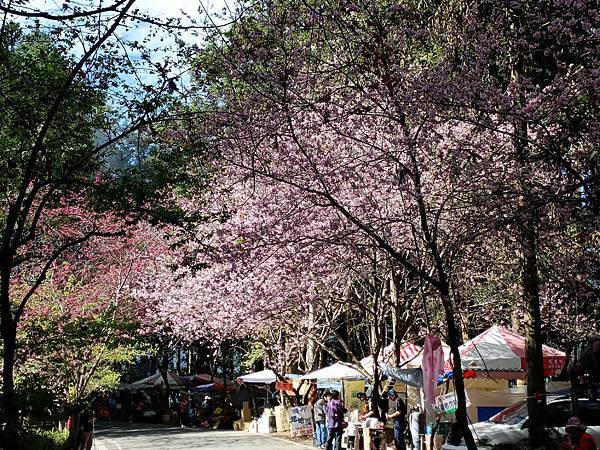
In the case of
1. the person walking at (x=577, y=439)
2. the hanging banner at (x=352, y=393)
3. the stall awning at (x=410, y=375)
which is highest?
the stall awning at (x=410, y=375)

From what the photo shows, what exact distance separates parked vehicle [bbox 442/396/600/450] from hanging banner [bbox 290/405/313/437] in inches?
410

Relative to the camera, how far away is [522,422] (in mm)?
15172

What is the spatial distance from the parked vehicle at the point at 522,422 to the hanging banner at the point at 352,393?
7.61 metres

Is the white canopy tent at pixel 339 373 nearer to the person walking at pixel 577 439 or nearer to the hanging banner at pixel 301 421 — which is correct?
the hanging banner at pixel 301 421

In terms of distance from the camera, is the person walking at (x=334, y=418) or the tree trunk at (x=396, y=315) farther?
the person walking at (x=334, y=418)

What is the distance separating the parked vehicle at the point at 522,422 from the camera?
47.8ft

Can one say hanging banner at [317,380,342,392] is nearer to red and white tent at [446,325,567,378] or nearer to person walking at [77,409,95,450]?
red and white tent at [446,325,567,378]

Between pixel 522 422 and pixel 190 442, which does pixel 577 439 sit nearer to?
pixel 522 422

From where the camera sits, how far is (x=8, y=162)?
12000mm

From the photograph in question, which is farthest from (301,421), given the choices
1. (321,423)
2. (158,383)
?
(158,383)

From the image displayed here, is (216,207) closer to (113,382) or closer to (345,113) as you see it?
(113,382)

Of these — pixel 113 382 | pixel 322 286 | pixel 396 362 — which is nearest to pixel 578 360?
pixel 396 362

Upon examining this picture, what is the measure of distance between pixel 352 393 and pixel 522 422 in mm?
8952

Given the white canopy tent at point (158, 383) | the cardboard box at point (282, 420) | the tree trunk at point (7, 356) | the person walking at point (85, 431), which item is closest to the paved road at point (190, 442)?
the cardboard box at point (282, 420)
